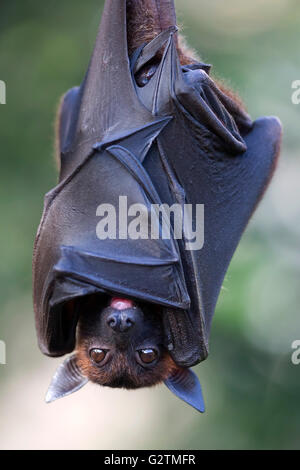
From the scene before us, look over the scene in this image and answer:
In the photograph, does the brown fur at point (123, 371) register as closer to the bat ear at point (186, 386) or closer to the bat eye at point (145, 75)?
the bat ear at point (186, 386)

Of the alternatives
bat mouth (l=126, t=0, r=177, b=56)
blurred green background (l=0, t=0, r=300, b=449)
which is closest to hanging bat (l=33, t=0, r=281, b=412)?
bat mouth (l=126, t=0, r=177, b=56)

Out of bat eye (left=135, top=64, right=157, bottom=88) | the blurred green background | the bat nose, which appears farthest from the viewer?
the blurred green background

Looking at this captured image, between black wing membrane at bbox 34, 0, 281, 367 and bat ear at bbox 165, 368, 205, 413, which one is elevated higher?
black wing membrane at bbox 34, 0, 281, 367

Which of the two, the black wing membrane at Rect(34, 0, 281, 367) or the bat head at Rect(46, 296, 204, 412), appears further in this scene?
the bat head at Rect(46, 296, 204, 412)

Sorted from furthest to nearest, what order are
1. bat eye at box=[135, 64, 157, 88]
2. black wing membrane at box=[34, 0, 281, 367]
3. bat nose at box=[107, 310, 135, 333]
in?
1. bat eye at box=[135, 64, 157, 88]
2. bat nose at box=[107, 310, 135, 333]
3. black wing membrane at box=[34, 0, 281, 367]

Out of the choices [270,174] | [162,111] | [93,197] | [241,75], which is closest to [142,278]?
[93,197]

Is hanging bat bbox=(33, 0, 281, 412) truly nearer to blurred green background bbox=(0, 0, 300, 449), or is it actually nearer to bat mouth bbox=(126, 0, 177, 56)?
bat mouth bbox=(126, 0, 177, 56)

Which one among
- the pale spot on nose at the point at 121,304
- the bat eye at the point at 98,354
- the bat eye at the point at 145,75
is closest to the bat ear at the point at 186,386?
the bat eye at the point at 98,354
